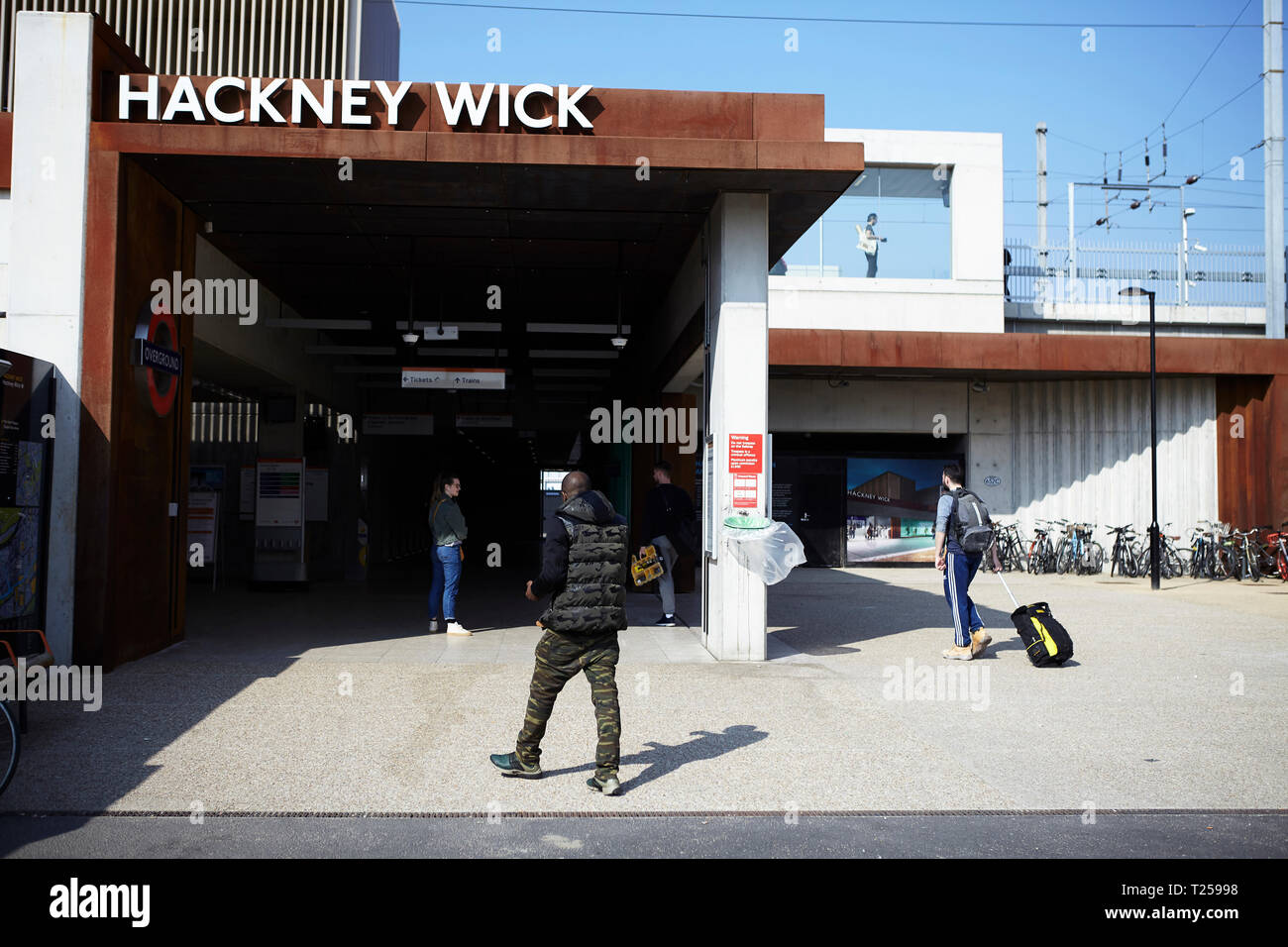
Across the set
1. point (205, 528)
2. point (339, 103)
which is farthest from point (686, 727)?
point (205, 528)

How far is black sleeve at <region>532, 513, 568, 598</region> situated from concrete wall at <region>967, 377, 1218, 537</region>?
1920cm

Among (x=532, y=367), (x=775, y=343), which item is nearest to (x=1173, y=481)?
(x=775, y=343)

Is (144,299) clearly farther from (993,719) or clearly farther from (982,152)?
(982,152)

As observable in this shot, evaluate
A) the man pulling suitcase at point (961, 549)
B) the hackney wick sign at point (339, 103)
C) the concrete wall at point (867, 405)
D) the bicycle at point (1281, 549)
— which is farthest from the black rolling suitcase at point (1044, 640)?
the concrete wall at point (867, 405)

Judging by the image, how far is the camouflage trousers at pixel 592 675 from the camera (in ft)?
17.8

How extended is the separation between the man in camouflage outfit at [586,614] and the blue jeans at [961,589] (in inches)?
205

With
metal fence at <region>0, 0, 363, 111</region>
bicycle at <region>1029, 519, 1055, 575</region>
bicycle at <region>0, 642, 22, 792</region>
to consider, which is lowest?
bicycle at <region>0, 642, 22, 792</region>

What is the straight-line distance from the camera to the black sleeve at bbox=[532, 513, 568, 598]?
17.9 feet

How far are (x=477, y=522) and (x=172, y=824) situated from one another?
37.6 metres

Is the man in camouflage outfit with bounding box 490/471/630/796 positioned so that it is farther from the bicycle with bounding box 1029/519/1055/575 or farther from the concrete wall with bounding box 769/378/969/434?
the bicycle with bounding box 1029/519/1055/575

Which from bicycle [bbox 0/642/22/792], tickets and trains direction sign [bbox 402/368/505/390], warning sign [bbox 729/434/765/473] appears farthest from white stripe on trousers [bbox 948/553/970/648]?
bicycle [bbox 0/642/22/792]

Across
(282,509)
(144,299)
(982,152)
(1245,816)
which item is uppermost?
(982,152)
